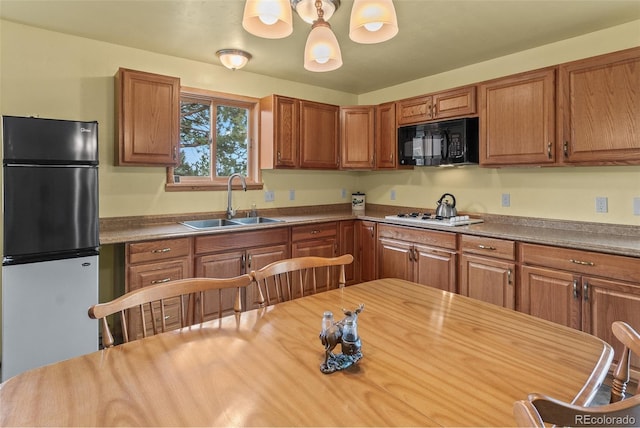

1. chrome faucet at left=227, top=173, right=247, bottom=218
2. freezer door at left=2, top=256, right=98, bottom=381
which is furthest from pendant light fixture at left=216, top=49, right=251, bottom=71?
freezer door at left=2, top=256, right=98, bottom=381

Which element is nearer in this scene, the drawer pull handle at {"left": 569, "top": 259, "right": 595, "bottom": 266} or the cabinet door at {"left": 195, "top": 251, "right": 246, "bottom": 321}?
the drawer pull handle at {"left": 569, "top": 259, "right": 595, "bottom": 266}

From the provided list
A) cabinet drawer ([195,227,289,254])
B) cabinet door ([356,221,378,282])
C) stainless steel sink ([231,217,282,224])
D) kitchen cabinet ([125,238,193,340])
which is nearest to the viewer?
kitchen cabinet ([125,238,193,340])

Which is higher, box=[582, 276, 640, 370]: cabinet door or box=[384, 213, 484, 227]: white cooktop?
box=[384, 213, 484, 227]: white cooktop

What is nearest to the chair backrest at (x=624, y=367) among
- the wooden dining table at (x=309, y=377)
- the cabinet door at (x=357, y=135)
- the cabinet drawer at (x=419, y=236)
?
the wooden dining table at (x=309, y=377)

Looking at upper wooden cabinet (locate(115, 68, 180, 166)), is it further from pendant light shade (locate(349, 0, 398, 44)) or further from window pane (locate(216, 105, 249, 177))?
pendant light shade (locate(349, 0, 398, 44))

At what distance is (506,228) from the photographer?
10.0 feet

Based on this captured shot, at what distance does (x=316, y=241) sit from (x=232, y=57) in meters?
1.82

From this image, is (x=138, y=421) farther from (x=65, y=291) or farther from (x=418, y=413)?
(x=65, y=291)

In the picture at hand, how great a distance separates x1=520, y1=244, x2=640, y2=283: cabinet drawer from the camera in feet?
7.11

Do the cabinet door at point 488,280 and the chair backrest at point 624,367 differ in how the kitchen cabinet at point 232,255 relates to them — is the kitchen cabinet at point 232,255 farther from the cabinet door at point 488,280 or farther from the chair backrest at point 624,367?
the chair backrest at point 624,367

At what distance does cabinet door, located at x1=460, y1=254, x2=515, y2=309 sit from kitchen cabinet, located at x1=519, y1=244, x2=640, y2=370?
9cm

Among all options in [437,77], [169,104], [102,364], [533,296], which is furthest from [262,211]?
[102,364]

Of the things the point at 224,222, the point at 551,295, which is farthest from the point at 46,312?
the point at 551,295

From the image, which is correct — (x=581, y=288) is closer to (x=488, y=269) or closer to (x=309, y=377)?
(x=488, y=269)
